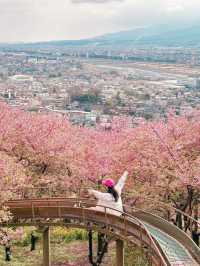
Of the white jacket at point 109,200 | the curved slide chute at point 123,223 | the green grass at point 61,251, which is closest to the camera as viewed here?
the curved slide chute at point 123,223

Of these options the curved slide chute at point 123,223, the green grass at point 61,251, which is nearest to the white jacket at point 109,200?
the curved slide chute at point 123,223

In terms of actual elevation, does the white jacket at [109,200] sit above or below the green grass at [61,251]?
above

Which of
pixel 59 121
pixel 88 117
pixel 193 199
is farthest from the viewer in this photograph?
pixel 88 117

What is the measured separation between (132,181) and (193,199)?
3759 mm

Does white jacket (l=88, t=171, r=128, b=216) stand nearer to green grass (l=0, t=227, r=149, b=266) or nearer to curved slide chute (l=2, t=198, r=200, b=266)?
curved slide chute (l=2, t=198, r=200, b=266)

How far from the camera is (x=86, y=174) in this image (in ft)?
110

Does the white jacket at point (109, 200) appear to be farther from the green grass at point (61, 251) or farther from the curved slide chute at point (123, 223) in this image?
the green grass at point (61, 251)

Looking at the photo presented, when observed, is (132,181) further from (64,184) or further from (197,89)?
(197,89)

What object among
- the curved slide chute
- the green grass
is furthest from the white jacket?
the green grass

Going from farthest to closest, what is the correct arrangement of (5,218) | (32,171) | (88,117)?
1. (88,117)
2. (32,171)
3. (5,218)

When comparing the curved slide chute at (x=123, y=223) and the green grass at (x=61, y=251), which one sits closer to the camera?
the curved slide chute at (x=123, y=223)

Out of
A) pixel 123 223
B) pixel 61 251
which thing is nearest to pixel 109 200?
pixel 123 223

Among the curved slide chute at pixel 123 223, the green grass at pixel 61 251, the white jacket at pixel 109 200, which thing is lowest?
the green grass at pixel 61 251

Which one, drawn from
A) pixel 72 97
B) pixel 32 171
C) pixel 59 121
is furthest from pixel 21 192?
pixel 72 97
